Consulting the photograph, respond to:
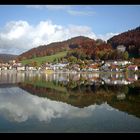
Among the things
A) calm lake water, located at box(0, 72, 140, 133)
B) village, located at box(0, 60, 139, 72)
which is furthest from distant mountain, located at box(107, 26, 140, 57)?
village, located at box(0, 60, 139, 72)

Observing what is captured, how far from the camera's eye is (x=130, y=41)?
24.6 ft

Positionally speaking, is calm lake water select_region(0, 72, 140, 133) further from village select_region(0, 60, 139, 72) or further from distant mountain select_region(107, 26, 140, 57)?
village select_region(0, 60, 139, 72)

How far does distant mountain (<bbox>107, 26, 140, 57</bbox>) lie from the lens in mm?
6727

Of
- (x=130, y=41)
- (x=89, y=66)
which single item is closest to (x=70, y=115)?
(x=130, y=41)

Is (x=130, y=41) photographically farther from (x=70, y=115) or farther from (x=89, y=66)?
(x=89, y=66)

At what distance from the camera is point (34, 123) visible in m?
4.08

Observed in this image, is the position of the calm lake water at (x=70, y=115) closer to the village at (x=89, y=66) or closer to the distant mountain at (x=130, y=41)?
the distant mountain at (x=130, y=41)

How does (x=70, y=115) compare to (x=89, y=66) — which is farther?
(x=89, y=66)

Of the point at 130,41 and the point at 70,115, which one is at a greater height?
the point at 130,41

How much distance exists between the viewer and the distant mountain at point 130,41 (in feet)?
22.1

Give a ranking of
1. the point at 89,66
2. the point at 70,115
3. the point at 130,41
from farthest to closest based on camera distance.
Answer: the point at 89,66
the point at 130,41
the point at 70,115

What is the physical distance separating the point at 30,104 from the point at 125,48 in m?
3.49
